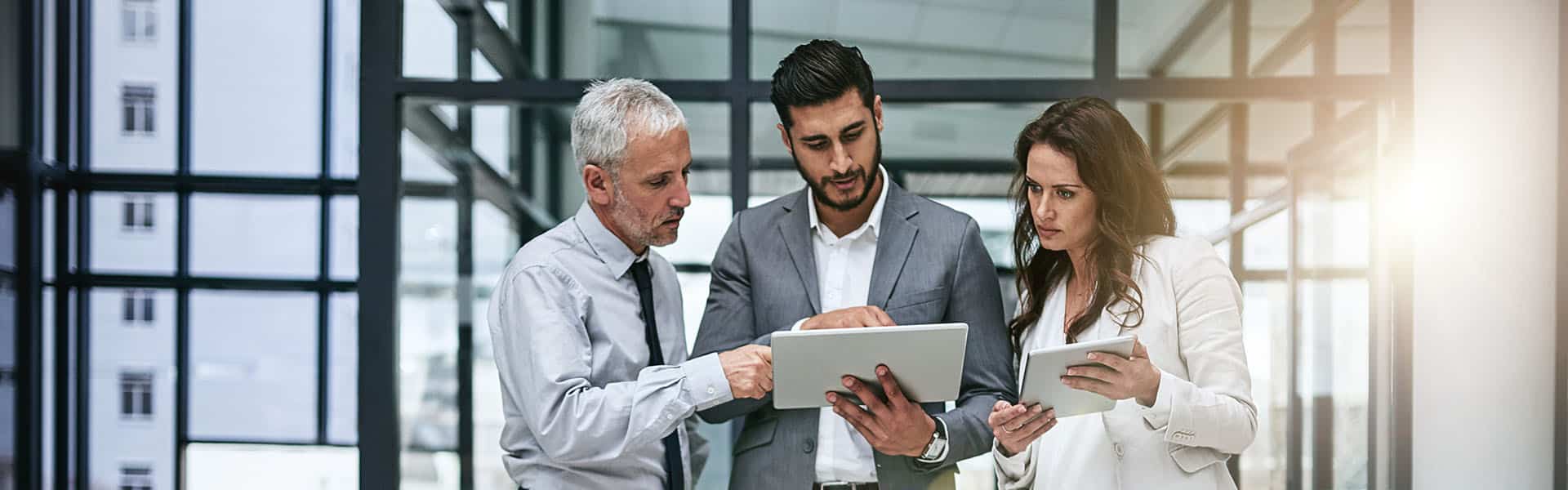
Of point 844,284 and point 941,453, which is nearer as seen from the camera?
point 941,453

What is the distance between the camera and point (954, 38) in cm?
414

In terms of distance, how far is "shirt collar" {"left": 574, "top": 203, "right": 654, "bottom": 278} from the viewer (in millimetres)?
2607

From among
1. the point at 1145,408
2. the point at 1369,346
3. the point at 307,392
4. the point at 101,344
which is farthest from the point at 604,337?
the point at 101,344

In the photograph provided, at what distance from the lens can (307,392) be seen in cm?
807

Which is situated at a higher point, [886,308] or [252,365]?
[886,308]

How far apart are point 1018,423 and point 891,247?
45 centimetres

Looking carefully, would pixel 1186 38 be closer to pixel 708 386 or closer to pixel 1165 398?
pixel 1165 398

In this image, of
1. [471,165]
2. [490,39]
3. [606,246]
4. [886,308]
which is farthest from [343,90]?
[886,308]

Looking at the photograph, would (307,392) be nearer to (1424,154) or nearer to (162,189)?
(162,189)

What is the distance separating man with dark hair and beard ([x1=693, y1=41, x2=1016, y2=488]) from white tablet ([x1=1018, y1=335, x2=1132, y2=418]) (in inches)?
7.9

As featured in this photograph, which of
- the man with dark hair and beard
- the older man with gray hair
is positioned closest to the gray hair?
A: the older man with gray hair

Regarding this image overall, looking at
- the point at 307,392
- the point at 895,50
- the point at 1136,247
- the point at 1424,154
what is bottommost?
the point at 307,392

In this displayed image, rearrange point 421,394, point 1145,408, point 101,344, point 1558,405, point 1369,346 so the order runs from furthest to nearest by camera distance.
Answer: point 101,344, point 421,394, point 1369,346, point 1558,405, point 1145,408

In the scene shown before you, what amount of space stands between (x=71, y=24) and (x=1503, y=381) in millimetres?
8184
